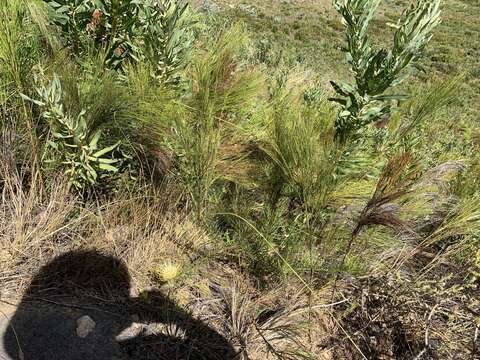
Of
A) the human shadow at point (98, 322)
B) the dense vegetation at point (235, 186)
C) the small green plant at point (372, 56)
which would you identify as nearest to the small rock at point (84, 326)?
the human shadow at point (98, 322)

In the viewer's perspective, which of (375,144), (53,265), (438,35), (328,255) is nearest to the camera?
(53,265)

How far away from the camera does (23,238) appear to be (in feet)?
5.07

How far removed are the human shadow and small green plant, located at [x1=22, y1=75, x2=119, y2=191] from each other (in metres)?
0.33

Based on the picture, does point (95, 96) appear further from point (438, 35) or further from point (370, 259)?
point (438, 35)

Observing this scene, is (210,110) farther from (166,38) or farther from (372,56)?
(372,56)

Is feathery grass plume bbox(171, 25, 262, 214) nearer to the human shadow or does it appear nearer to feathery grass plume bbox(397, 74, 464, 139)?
the human shadow

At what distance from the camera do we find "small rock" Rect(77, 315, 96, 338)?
140cm

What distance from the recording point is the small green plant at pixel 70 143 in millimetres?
1467

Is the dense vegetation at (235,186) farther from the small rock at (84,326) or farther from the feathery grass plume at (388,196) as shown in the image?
the small rock at (84,326)

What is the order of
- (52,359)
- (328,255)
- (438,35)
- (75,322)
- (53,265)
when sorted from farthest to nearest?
1. (438,35)
2. (328,255)
3. (53,265)
4. (75,322)
5. (52,359)


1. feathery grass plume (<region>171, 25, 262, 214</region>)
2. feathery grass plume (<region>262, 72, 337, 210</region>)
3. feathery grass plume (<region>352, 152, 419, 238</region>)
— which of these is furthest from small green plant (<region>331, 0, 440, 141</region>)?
feathery grass plume (<region>171, 25, 262, 214</region>)

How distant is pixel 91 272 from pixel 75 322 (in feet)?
0.69

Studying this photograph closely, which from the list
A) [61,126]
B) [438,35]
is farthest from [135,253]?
[438,35]

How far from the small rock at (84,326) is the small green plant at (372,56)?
1.23 m
